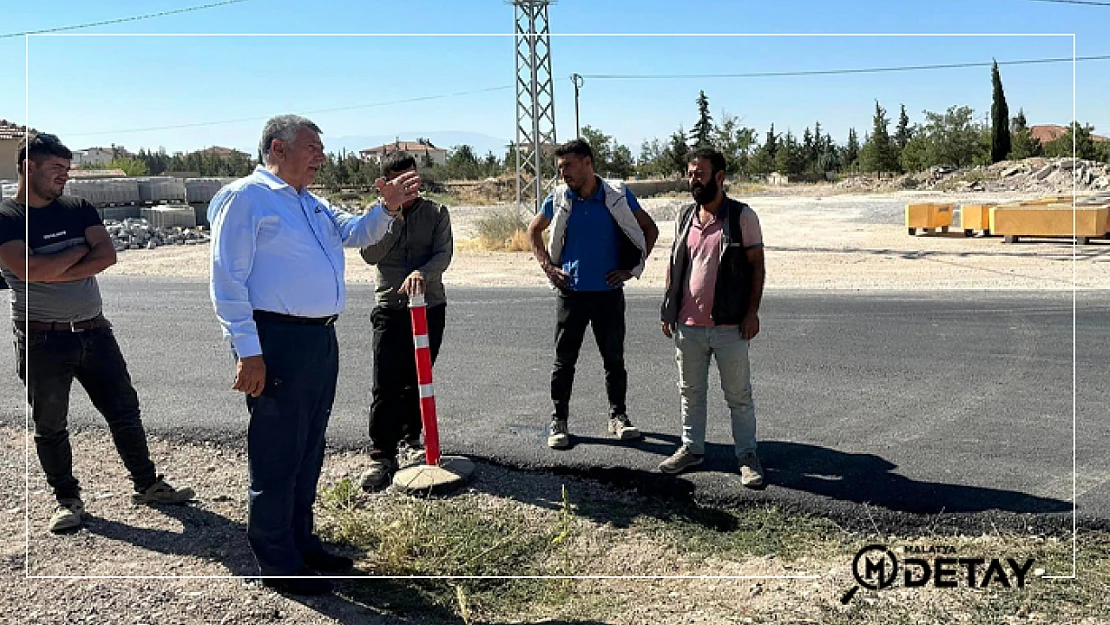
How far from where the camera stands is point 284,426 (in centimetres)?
426

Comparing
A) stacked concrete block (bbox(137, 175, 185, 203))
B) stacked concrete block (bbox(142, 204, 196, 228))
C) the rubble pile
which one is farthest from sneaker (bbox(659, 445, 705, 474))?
stacked concrete block (bbox(137, 175, 185, 203))

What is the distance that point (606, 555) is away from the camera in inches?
188

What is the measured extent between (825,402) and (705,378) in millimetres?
1932

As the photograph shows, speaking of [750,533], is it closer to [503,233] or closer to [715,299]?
[715,299]

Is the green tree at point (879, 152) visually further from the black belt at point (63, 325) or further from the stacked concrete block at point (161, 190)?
the black belt at point (63, 325)

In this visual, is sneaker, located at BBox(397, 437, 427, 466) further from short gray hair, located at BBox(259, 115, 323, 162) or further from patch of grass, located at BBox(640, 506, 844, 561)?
short gray hair, located at BBox(259, 115, 323, 162)

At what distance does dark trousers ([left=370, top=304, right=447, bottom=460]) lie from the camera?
589 centimetres

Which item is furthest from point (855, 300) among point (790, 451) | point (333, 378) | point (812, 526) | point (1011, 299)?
point (333, 378)

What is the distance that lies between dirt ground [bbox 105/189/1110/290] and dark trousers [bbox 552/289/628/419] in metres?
8.26

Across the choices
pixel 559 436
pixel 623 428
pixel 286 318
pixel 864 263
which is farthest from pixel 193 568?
pixel 864 263

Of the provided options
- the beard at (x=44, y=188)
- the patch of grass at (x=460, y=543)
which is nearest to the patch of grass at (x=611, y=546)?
the patch of grass at (x=460, y=543)

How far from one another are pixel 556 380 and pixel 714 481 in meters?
1.30

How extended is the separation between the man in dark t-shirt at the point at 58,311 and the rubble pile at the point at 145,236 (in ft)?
72.3

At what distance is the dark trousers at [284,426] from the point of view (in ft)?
13.8
